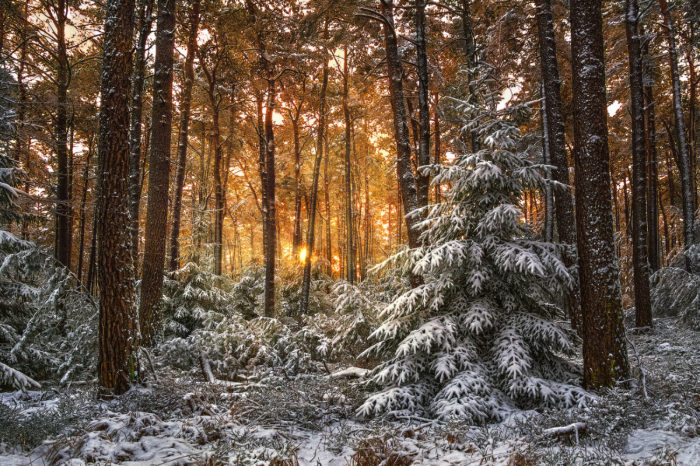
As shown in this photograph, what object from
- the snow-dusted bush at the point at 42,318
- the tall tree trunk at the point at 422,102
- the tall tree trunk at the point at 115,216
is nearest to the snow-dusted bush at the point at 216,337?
the snow-dusted bush at the point at 42,318

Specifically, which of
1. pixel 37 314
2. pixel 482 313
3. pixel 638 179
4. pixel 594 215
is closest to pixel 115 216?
pixel 37 314

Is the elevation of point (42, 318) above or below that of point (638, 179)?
below

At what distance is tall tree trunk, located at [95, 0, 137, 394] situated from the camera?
5258mm

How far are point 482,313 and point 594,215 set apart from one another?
2.14m

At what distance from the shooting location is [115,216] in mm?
5340

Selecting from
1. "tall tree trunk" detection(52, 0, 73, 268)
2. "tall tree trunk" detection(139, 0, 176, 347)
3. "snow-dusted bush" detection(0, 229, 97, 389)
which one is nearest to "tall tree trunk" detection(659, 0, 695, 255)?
"tall tree trunk" detection(139, 0, 176, 347)

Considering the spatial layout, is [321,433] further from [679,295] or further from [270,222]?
[679,295]

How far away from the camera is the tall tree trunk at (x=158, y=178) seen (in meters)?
8.60

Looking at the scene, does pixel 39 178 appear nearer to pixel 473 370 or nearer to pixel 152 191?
pixel 152 191

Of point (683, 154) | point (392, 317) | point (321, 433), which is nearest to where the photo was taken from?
point (321, 433)

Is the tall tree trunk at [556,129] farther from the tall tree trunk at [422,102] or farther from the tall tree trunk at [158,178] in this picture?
the tall tree trunk at [158,178]

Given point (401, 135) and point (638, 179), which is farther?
point (638, 179)

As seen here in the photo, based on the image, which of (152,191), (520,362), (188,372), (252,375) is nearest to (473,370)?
(520,362)

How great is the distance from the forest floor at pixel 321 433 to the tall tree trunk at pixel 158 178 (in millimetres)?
3205
